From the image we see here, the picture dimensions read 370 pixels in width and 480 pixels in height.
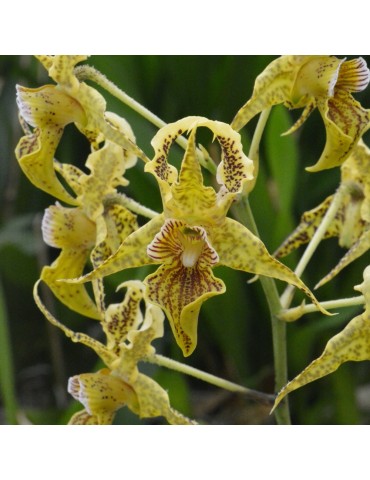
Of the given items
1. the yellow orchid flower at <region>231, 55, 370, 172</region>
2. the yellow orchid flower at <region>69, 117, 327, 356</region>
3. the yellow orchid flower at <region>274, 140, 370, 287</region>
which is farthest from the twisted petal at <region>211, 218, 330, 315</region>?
the yellow orchid flower at <region>274, 140, 370, 287</region>

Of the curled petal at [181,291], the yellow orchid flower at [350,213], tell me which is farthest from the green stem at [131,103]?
the yellow orchid flower at [350,213]

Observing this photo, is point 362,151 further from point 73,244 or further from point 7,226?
point 7,226

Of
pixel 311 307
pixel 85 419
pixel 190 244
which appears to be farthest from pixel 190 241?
pixel 85 419

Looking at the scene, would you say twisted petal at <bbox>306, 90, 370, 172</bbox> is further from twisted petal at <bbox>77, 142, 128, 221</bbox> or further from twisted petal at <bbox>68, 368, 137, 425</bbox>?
twisted petal at <bbox>68, 368, 137, 425</bbox>

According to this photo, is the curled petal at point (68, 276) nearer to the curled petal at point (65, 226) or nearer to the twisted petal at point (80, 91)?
the curled petal at point (65, 226)

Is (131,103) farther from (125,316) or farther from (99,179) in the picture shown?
(125,316)

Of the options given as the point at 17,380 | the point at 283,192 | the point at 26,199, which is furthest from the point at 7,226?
the point at 283,192
